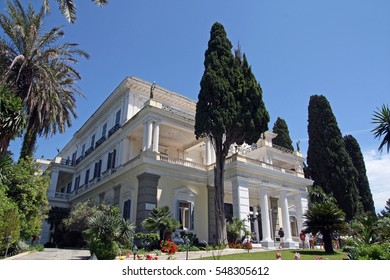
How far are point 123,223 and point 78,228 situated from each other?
10507 millimetres

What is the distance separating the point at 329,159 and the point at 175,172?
21.7m

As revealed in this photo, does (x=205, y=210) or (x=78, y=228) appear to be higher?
(x=205, y=210)

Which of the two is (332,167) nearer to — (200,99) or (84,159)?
(200,99)

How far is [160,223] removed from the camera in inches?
648

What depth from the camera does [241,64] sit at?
69.3 ft

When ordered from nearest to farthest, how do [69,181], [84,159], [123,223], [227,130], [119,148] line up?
[123,223] → [227,130] → [119,148] → [84,159] → [69,181]

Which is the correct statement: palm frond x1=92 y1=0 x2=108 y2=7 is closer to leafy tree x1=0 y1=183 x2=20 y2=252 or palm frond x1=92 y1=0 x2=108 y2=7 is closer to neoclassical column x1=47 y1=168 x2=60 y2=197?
leafy tree x1=0 y1=183 x2=20 y2=252

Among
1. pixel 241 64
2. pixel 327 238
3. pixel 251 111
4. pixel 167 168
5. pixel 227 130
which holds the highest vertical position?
pixel 241 64

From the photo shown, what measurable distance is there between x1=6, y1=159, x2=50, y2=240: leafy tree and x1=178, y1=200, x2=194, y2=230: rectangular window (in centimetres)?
926

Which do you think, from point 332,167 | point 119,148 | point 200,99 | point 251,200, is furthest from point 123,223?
point 332,167

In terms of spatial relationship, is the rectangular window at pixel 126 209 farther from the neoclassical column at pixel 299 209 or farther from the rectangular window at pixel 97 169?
the neoclassical column at pixel 299 209

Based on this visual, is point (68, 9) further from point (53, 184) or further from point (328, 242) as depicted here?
point (53, 184)

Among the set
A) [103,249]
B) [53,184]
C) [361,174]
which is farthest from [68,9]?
[361,174]

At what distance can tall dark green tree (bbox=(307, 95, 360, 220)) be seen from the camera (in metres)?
33.1
